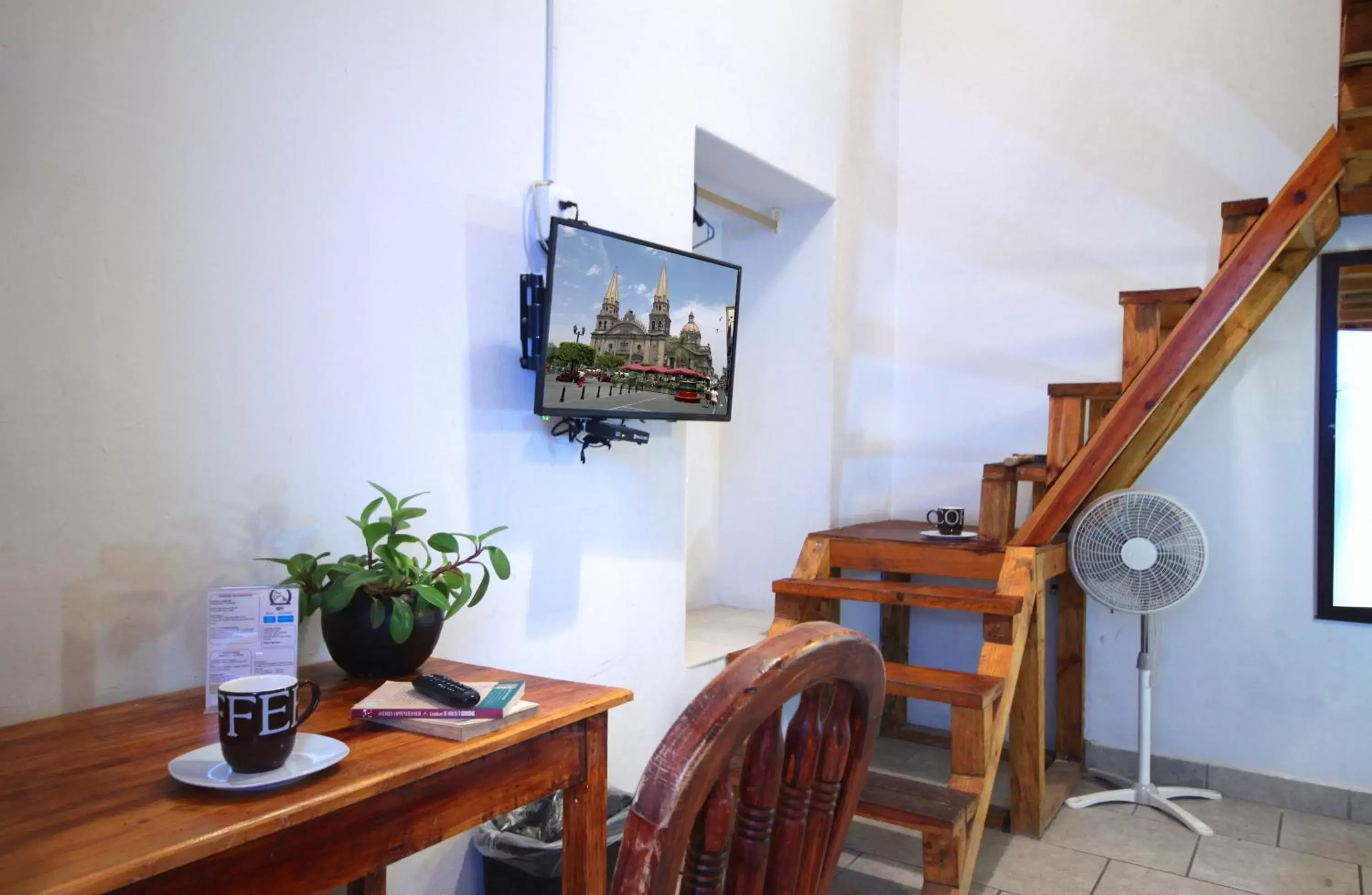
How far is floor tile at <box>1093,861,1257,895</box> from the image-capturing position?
2773 millimetres

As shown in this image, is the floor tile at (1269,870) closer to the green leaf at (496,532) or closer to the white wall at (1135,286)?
the white wall at (1135,286)

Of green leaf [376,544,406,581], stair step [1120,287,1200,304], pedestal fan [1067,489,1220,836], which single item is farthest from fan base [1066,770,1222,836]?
green leaf [376,544,406,581]

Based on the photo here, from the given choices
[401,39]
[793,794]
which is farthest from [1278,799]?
[401,39]

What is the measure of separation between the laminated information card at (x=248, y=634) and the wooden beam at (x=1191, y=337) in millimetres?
2420

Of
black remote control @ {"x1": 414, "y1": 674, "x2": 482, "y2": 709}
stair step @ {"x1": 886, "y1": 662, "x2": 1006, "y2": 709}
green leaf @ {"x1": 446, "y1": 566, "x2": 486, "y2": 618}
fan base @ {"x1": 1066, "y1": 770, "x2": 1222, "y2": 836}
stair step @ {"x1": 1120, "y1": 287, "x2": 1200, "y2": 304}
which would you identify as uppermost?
stair step @ {"x1": 1120, "y1": 287, "x2": 1200, "y2": 304}

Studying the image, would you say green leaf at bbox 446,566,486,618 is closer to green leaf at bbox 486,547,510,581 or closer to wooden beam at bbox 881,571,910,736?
green leaf at bbox 486,547,510,581

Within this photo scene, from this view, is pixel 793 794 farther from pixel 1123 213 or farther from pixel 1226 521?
pixel 1123 213

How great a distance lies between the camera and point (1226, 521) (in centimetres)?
368

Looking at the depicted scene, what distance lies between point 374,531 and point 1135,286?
3428mm

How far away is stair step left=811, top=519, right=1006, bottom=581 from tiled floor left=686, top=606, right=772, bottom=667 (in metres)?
0.47

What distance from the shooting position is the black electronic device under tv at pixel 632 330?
2.40 meters

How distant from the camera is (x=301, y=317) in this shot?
1966 mm

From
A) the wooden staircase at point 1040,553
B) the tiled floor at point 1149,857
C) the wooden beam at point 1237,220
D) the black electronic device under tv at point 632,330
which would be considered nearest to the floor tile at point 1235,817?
the tiled floor at point 1149,857

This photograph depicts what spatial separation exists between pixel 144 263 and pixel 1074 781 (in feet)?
11.8
